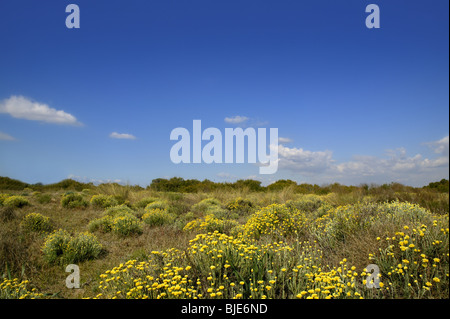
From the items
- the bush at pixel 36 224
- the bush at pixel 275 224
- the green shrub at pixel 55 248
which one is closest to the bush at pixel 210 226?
the bush at pixel 275 224

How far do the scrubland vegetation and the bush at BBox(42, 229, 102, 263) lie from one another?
1.0 inches

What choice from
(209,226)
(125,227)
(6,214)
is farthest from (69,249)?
(6,214)

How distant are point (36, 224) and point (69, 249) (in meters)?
3.35

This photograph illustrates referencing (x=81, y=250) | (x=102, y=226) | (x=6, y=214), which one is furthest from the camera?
(x=6, y=214)

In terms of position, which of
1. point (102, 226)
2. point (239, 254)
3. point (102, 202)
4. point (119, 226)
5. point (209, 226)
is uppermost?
point (239, 254)

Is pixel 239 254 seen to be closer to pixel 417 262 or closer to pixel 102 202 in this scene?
pixel 417 262

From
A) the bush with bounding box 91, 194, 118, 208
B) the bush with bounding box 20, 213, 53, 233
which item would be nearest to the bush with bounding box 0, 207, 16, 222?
the bush with bounding box 20, 213, 53, 233

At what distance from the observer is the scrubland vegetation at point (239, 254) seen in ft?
10.8

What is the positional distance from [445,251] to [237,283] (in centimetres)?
288

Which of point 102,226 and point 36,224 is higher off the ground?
point 36,224

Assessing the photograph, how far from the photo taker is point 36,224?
28.5ft

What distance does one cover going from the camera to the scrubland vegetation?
330cm
